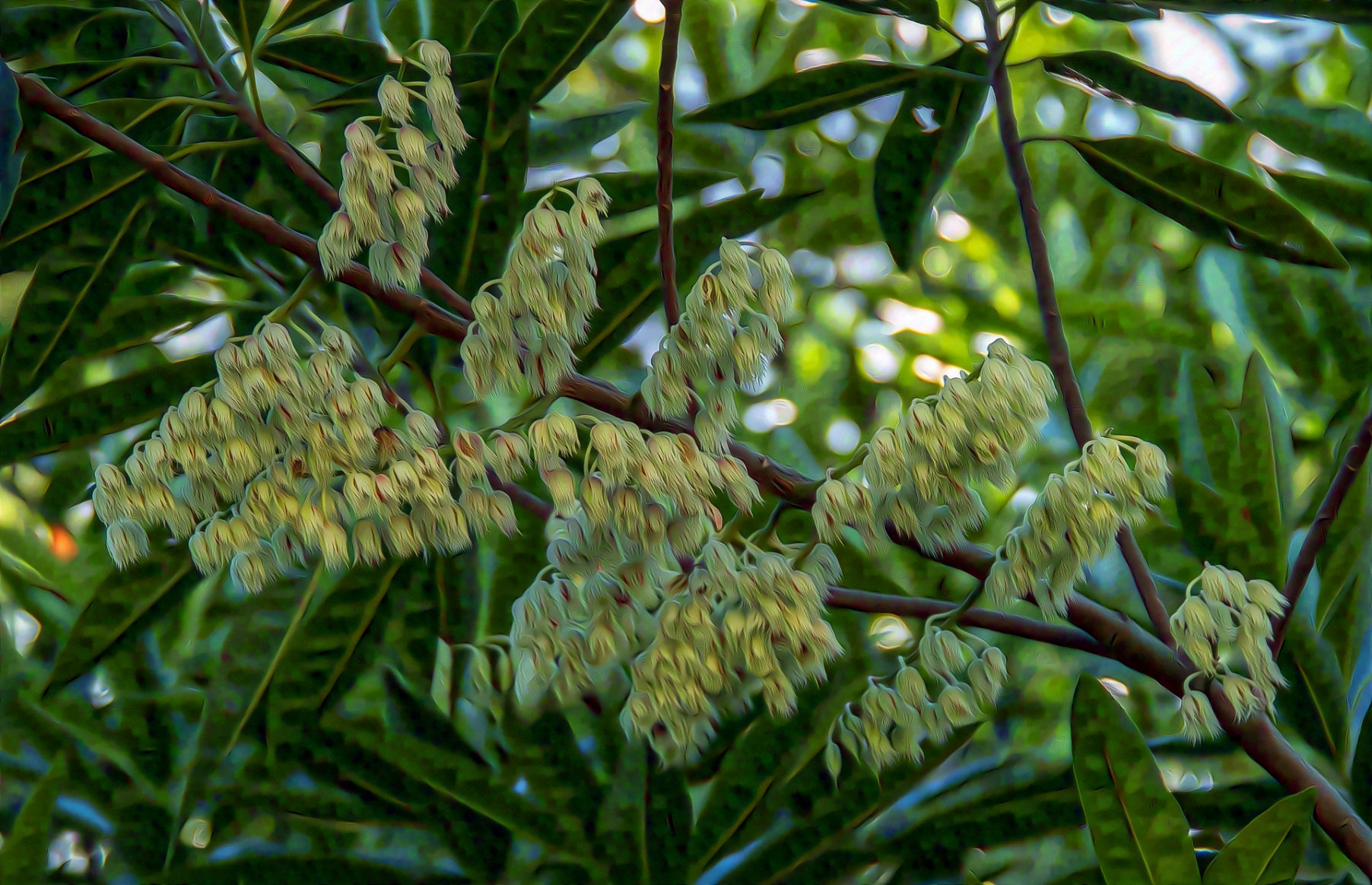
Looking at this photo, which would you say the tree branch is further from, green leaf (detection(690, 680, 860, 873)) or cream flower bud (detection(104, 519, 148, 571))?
green leaf (detection(690, 680, 860, 873))

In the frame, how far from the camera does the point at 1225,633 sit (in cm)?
71

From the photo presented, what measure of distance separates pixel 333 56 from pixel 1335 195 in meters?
0.94

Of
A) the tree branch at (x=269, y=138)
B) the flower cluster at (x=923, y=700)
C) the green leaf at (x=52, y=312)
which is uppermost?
the tree branch at (x=269, y=138)

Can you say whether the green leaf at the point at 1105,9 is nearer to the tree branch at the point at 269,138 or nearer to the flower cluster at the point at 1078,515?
the flower cluster at the point at 1078,515

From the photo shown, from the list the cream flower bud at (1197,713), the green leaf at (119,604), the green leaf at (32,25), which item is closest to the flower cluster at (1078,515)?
the cream flower bud at (1197,713)

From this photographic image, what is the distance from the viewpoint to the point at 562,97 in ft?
3.48

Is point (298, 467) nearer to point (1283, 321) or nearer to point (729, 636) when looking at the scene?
point (729, 636)

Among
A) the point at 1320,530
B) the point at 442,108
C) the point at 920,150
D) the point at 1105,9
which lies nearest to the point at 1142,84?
the point at 1105,9

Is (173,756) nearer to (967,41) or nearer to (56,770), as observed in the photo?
(56,770)

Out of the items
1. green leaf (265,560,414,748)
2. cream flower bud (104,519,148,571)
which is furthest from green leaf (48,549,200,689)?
cream flower bud (104,519,148,571)

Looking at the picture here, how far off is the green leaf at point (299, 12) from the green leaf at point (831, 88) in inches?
14.5

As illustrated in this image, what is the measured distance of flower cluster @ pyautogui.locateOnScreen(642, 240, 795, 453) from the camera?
62 cm

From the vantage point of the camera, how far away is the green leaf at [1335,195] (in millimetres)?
1013

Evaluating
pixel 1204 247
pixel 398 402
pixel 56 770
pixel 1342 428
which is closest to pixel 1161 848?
pixel 1342 428
